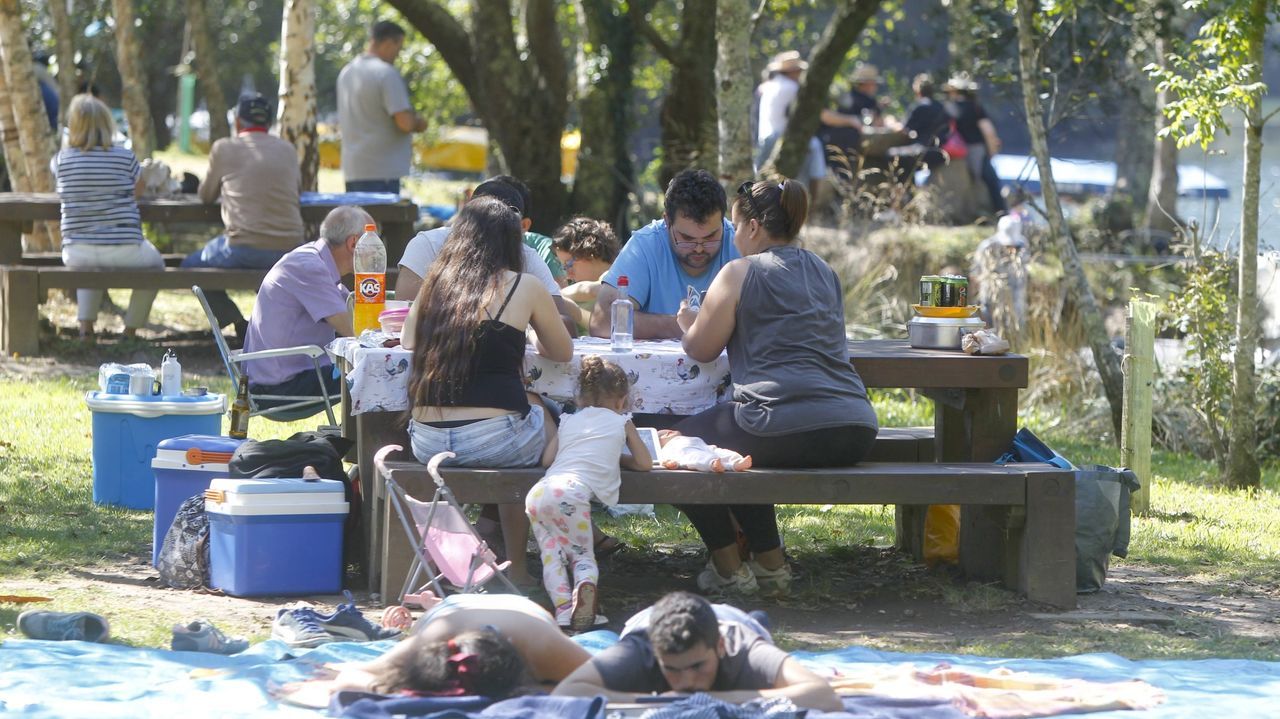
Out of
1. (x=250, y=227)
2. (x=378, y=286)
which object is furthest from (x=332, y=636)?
(x=250, y=227)

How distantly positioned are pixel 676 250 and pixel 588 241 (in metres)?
0.65

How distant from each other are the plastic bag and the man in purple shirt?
8.04 feet

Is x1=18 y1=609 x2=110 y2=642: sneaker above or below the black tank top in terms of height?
below

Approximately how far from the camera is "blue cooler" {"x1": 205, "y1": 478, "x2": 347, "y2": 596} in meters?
5.27

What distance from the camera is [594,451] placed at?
5066mm

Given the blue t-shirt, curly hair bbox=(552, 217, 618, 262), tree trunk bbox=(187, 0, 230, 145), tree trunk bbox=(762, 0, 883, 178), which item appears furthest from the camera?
tree trunk bbox=(187, 0, 230, 145)

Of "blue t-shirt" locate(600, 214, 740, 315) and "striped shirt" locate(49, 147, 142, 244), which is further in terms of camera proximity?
"striped shirt" locate(49, 147, 142, 244)

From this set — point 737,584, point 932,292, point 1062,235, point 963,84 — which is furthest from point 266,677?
point 963,84

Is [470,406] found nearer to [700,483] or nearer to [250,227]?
[700,483]

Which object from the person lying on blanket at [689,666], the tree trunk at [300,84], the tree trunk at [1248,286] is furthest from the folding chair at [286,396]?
the tree trunk at [300,84]

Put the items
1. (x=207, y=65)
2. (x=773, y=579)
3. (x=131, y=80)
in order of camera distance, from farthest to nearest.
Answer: (x=207, y=65) < (x=131, y=80) < (x=773, y=579)

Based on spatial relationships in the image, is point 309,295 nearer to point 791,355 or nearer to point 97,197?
point 791,355

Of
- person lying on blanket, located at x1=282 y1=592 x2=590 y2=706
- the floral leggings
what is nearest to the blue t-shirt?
A: the floral leggings

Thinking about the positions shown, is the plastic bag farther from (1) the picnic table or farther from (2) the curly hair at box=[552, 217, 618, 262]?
(2) the curly hair at box=[552, 217, 618, 262]
